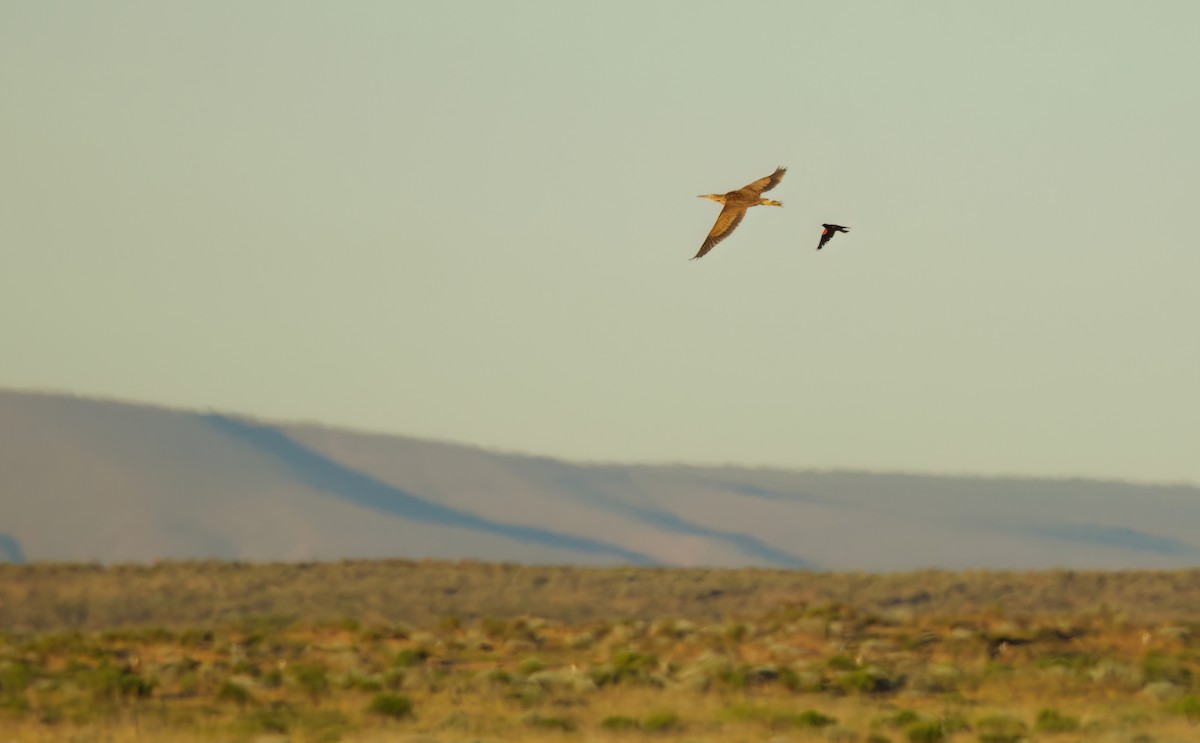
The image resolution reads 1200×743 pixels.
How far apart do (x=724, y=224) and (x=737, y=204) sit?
461 mm

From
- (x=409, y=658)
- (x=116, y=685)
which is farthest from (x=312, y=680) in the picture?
(x=409, y=658)

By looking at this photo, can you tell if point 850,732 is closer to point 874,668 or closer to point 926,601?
Answer: point 874,668

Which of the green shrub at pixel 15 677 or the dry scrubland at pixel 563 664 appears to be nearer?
the dry scrubland at pixel 563 664

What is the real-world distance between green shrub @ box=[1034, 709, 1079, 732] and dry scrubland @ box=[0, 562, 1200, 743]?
0.16ft

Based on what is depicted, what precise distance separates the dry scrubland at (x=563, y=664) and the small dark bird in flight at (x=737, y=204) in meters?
6.84

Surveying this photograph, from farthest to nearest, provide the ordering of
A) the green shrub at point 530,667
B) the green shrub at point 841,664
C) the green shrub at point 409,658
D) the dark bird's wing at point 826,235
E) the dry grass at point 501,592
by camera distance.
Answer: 1. the dry grass at point 501,592
2. the green shrub at point 409,658
3. the green shrub at point 841,664
4. the green shrub at point 530,667
5. the dark bird's wing at point 826,235

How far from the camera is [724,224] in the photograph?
28031 mm

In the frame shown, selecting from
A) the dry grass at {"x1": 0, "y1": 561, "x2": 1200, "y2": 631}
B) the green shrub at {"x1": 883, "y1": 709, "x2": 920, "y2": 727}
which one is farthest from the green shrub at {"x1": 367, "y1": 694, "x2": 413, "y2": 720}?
the dry grass at {"x1": 0, "y1": 561, "x2": 1200, "y2": 631}

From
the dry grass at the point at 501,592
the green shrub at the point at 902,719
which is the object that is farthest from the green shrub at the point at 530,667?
the dry grass at the point at 501,592

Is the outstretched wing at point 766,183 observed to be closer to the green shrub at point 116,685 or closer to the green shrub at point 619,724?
the green shrub at point 619,724

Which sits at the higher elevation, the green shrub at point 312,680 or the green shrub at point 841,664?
the green shrub at point 841,664

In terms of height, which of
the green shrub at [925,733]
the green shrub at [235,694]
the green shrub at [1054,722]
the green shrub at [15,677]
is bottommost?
the green shrub at [15,677]

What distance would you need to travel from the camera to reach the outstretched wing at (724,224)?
2791 centimetres

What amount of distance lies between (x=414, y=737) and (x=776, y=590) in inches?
1763
